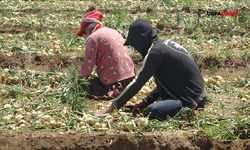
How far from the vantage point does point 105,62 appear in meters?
3.30

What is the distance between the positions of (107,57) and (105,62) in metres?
0.06

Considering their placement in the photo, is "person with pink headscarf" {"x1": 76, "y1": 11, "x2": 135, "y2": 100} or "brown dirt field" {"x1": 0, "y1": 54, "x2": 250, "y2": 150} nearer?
"brown dirt field" {"x1": 0, "y1": 54, "x2": 250, "y2": 150}

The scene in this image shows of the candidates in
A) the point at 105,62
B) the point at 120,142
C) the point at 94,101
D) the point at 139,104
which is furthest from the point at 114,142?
the point at 105,62

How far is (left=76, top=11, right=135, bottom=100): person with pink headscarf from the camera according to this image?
126 inches

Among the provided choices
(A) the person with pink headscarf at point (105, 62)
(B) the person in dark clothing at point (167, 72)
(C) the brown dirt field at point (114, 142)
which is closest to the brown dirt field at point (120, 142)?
(C) the brown dirt field at point (114, 142)

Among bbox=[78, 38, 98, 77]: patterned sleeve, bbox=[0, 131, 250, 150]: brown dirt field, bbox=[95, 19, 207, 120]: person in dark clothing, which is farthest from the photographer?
bbox=[78, 38, 98, 77]: patterned sleeve

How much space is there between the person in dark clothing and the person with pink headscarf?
586 millimetres

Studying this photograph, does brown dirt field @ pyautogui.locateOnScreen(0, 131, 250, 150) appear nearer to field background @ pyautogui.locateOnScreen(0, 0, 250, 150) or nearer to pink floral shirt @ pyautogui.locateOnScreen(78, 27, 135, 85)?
field background @ pyautogui.locateOnScreen(0, 0, 250, 150)

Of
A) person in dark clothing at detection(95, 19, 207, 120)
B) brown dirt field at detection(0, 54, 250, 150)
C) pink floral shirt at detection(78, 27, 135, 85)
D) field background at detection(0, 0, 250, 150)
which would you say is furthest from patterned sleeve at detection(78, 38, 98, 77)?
brown dirt field at detection(0, 54, 250, 150)

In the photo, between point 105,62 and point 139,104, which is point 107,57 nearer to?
point 105,62

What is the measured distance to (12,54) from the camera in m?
4.67

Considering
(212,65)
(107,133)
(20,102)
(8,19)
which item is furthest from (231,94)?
(8,19)

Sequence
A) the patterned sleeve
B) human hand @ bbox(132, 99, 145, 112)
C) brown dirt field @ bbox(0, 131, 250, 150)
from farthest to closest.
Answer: the patterned sleeve → human hand @ bbox(132, 99, 145, 112) → brown dirt field @ bbox(0, 131, 250, 150)

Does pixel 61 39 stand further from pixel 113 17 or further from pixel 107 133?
pixel 107 133
